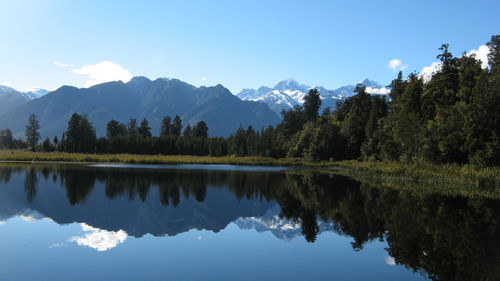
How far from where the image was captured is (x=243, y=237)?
22938 millimetres

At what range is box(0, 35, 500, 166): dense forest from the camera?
193ft

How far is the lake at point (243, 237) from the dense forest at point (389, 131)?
26486mm

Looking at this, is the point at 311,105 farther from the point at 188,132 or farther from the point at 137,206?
the point at 137,206

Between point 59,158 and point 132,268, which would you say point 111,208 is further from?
point 59,158

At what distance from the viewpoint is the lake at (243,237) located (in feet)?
51.8

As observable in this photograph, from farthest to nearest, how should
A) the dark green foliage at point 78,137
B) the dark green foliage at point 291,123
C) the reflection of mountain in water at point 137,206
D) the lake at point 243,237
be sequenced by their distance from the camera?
1. the dark green foliage at point 291,123
2. the dark green foliage at point 78,137
3. the reflection of mountain in water at point 137,206
4. the lake at point 243,237

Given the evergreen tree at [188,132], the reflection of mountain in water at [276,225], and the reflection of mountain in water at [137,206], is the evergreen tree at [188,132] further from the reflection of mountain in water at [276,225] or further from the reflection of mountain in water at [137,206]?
the reflection of mountain in water at [276,225]

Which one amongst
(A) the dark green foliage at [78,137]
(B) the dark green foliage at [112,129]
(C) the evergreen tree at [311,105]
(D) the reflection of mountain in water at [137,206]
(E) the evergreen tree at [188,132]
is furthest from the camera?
(E) the evergreen tree at [188,132]

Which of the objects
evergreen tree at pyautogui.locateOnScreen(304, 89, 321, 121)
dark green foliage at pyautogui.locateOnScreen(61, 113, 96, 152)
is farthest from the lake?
evergreen tree at pyautogui.locateOnScreen(304, 89, 321, 121)

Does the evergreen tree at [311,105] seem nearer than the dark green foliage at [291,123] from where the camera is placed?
Yes

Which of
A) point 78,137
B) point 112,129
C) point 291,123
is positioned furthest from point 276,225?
point 112,129

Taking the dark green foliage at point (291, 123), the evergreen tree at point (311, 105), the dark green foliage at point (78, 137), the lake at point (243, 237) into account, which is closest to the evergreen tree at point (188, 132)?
the dark green foliage at point (291, 123)

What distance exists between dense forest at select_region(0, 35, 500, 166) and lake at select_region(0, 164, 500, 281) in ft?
86.9

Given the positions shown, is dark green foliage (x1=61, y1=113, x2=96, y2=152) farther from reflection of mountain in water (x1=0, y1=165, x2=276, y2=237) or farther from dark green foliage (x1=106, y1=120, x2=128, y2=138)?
reflection of mountain in water (x1=0, y1=165, x2=276, y2=237)
